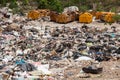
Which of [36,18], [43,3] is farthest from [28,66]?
[43,3]

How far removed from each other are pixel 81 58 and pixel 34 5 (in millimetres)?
17637

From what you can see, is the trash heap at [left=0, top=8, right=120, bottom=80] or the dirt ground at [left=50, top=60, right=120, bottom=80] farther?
the trash heap at [left=0, top=8, right=120, bottom=80]

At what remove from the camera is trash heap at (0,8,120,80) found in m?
8.27

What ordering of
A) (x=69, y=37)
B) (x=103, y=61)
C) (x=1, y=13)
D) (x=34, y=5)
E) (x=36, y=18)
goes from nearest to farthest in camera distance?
(x=103, y=61)
(x=69, y=37)
(x=36, y=18)
(x=1, y=13)
(x=34, y=5)

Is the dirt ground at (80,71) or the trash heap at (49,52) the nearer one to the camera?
the dirt ground at (80,71)

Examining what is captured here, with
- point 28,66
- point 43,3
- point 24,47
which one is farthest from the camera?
point 43,3

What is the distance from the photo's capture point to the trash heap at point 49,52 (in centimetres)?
827

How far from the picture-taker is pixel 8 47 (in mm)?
11570

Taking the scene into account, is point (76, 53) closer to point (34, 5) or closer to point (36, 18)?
point (36, 18)

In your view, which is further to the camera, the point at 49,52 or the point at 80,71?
the point at 49,52

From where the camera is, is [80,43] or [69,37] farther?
[69,37]

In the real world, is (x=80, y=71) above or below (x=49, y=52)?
above

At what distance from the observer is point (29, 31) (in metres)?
15.0

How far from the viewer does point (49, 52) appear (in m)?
10.7
